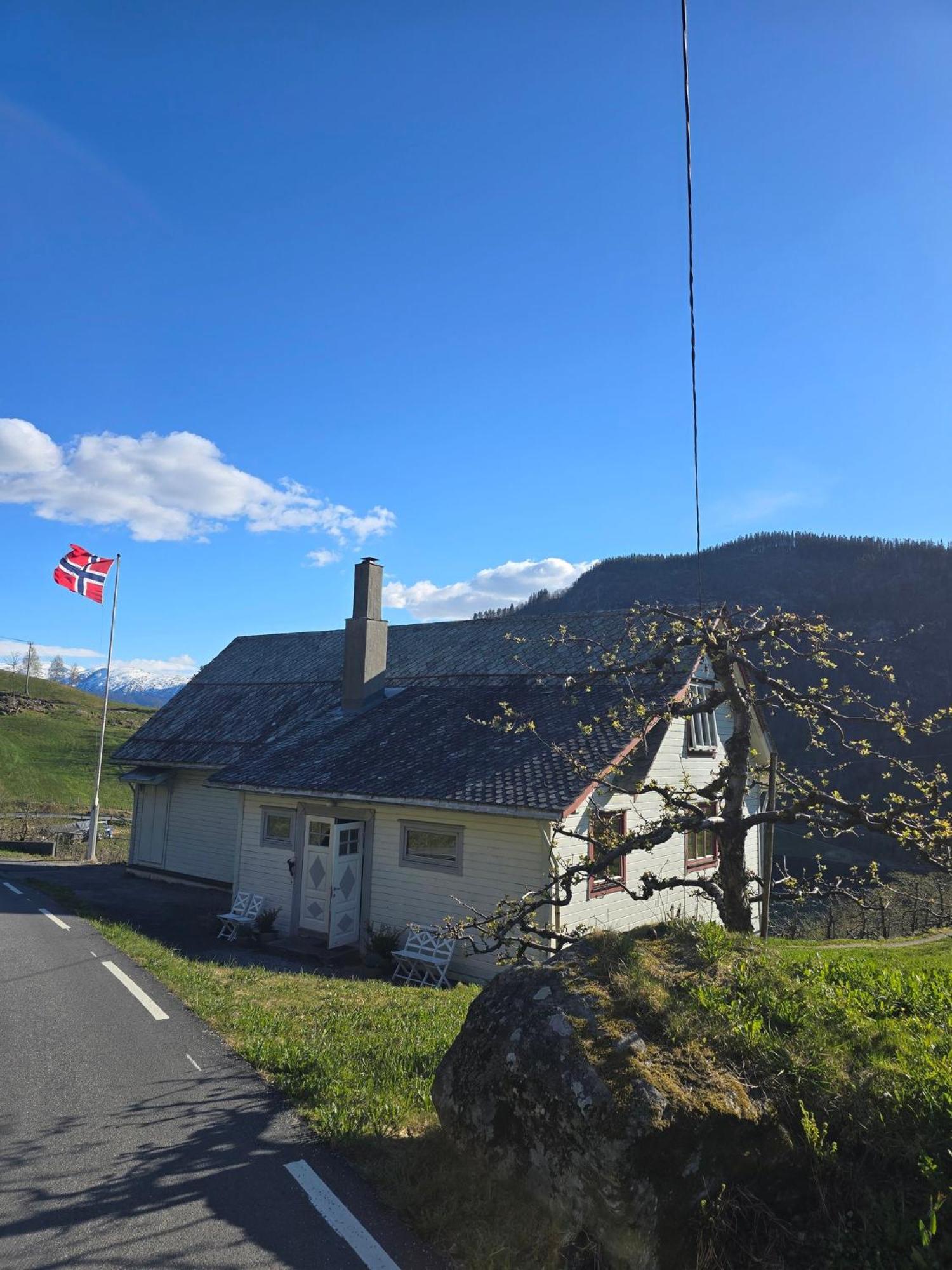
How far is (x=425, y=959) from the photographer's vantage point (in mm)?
13164

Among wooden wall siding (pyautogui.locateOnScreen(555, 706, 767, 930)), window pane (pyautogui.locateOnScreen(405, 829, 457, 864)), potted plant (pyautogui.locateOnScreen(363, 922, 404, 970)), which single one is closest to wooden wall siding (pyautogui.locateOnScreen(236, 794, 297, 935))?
potted plant (pyautogui.locateOnScreen(363, 922, 404, 970))

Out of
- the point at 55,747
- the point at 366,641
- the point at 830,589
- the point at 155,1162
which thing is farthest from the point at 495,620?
the point at 830,589

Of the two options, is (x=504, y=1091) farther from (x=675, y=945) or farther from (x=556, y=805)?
(x=556, y=805)

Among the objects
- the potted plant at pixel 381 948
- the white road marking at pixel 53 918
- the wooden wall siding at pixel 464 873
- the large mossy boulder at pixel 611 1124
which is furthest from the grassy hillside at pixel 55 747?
the large mossy boulder at pixel 611 1124

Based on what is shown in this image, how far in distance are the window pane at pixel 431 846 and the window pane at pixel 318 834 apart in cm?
186

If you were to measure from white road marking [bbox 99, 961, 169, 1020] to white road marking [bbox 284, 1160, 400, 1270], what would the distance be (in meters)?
4.12

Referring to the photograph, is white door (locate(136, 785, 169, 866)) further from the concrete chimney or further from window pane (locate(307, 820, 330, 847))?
window pane (locate(307, 820, 330, 847))

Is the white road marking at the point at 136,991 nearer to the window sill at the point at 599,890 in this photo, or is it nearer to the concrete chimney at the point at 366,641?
the window sill at the point at 599,890

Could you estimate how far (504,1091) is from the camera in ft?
15.2

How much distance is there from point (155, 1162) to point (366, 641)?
49.8ft

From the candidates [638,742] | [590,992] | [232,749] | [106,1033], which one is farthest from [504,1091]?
[232,749]

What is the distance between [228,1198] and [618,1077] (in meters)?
2.67

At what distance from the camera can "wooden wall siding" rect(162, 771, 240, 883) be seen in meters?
20.7

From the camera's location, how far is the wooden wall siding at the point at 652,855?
43.4ft
